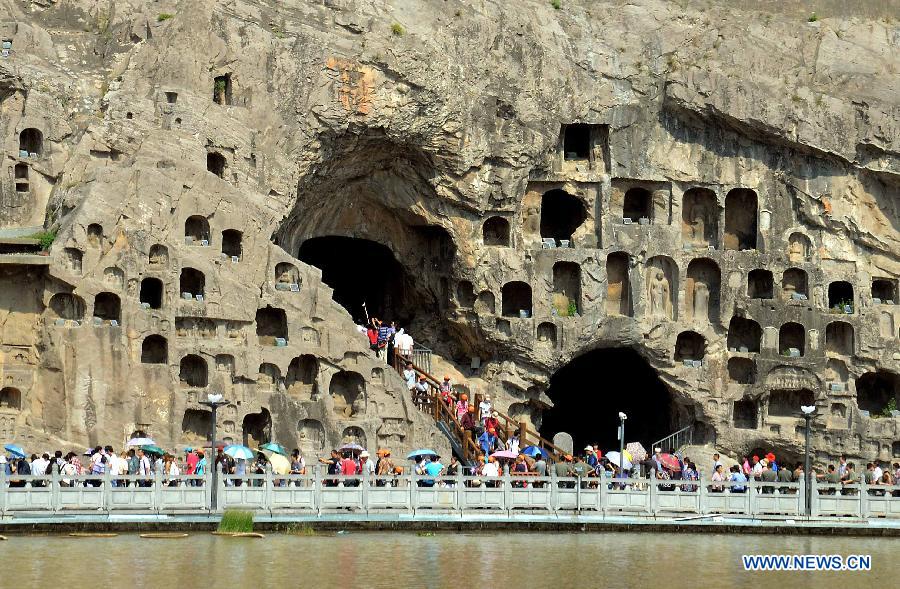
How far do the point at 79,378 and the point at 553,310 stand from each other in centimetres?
1545

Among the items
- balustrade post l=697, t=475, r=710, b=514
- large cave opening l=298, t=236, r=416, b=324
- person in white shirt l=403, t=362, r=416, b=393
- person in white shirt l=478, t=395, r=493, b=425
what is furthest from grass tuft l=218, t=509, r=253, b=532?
large cave opening l=298, t=236, r=416, b=324

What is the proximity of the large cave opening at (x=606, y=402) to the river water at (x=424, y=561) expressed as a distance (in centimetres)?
1975

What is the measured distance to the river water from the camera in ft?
96.9

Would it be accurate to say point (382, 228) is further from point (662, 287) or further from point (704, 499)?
point (704, 499)

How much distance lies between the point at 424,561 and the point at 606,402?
85.6 ft

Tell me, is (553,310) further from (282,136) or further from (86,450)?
(86,450)

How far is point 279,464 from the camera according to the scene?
38.5m

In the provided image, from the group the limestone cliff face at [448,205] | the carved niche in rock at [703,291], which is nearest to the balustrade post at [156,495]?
the limestone cliff face at [448,205]

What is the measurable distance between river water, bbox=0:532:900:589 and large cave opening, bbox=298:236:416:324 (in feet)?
66.2

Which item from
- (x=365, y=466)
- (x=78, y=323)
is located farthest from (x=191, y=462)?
(x=78, y=323)

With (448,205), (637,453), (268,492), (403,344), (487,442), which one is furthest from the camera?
(448,205)

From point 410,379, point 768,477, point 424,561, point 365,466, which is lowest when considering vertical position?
point 424,561

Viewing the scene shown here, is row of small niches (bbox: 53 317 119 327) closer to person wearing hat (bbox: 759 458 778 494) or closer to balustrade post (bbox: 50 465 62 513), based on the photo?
balustrade post (bbox: 50 465 62 513)

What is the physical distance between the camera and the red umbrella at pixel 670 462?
41844 mm
